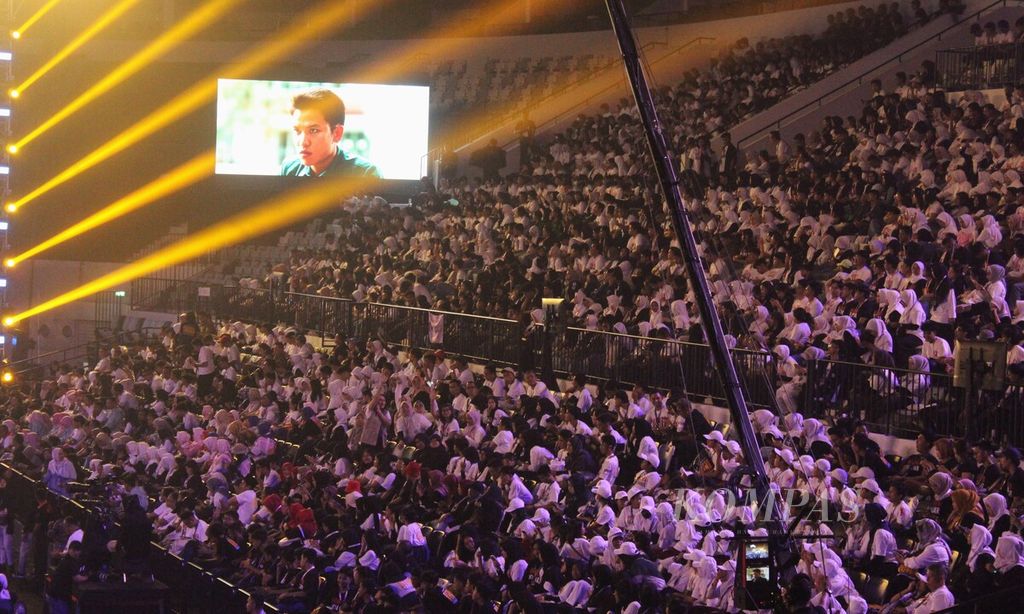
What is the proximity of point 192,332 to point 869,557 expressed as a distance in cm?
1885

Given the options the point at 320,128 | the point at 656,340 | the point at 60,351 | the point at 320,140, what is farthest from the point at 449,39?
the point at 656,340

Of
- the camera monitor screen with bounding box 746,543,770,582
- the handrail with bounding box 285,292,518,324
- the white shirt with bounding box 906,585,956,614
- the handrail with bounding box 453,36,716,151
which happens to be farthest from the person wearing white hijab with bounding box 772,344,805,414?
the handrail with bounding box 453,36,716,151

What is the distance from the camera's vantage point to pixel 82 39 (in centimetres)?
3834

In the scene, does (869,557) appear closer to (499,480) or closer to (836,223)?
(499,480)

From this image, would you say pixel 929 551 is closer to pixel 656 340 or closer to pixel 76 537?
pixel 656 340

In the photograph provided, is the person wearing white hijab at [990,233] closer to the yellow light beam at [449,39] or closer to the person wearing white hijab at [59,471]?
the person wearing white hijab at [59,471]

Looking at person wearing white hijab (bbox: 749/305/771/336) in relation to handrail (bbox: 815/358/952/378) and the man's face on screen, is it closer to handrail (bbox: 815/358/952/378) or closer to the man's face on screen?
handrail (bbox: 815/358/952/378)

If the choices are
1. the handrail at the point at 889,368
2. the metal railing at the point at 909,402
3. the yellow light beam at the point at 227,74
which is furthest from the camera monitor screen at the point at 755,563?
the yellow light beam at the point at 227,74

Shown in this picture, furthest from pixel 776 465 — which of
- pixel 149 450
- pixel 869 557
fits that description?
pixel 149 450

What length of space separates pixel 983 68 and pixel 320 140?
16.9m

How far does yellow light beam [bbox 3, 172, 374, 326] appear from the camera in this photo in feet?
124

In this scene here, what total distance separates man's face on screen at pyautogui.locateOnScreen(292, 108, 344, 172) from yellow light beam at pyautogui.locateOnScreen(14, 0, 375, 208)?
3.41 metres

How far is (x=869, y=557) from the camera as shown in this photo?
44.1 ft

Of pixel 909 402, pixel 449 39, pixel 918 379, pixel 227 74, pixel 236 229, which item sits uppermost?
pixel 449 39
